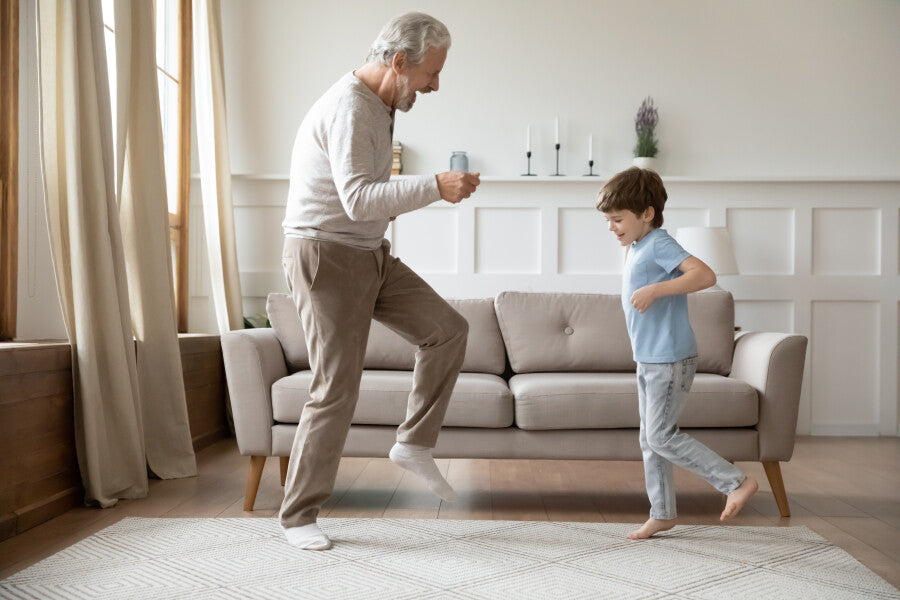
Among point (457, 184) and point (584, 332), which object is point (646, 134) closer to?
point (584, 332)

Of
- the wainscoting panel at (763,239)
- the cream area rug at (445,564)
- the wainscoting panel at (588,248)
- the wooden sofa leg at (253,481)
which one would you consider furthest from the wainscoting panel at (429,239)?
the cream area rug at (445,564)

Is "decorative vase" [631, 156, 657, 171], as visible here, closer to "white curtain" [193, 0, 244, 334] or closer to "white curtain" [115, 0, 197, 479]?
"white curtain" [193, 0, 244, 334]

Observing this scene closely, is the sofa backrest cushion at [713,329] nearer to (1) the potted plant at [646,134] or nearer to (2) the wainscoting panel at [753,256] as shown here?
(2) the wainscoting panel at [753,256]

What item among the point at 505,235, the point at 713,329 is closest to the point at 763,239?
the point at 505,235

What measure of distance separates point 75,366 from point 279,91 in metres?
2.47

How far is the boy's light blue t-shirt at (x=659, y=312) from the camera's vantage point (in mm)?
2057

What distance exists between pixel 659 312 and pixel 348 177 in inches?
33.6

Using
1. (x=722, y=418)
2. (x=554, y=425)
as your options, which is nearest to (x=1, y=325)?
(x=554, y=425)

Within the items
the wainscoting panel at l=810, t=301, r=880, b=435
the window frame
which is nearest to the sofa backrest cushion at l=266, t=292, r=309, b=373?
the window frame

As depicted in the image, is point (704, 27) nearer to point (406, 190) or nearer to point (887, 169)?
point (887, 169)

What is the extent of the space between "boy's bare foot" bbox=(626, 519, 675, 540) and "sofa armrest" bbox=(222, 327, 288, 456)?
→ 3.72 feet

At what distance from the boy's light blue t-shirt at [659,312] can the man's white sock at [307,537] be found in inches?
36.1

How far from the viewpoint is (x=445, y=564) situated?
1892 millimetres

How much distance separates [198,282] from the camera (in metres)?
4.34
